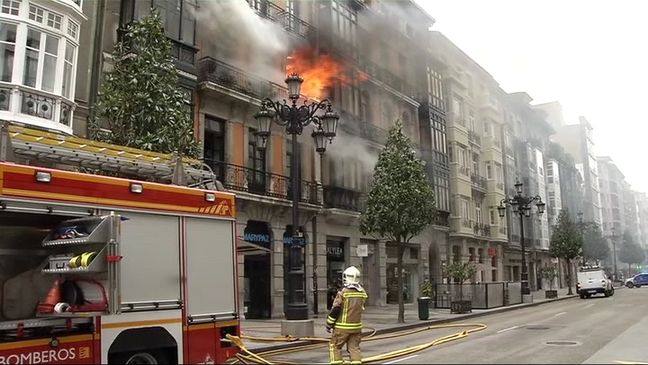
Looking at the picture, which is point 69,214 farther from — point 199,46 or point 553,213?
point 553,213

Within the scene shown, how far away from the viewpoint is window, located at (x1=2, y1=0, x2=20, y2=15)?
14586 millimetres

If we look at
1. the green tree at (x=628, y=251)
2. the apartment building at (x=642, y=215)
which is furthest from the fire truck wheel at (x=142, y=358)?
the apartment building at (x=642, y=215)

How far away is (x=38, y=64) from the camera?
1481 cm

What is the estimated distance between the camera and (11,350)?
6148 mm

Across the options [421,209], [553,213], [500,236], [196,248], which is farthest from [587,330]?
[553,213]

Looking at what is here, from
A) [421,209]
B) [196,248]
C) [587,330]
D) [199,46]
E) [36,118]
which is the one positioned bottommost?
[587,330]

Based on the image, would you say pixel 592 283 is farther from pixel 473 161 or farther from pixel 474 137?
pixel 474 137

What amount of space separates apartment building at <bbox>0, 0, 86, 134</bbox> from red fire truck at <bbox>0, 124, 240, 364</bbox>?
7.10 metres

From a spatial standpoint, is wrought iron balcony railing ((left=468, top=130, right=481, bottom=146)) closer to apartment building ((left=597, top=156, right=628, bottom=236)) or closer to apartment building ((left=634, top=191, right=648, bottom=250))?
apartment building ((left=597, top=156, right=628, bottom=236))

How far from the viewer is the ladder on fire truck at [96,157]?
293 inches

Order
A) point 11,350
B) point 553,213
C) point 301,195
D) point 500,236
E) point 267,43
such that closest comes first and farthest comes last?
point 11,350 → point 267,43 → point 301,195 → point 500,236 → point 553,213

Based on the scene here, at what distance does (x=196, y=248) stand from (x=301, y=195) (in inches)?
614

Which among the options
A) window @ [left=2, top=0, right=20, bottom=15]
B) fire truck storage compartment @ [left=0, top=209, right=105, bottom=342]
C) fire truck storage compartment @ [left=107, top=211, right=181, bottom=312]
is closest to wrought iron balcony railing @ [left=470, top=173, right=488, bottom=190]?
window @ [left=2, top=0, right=20, bottom=15]

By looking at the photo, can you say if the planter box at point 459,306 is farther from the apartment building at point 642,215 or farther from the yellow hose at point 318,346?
the apartment building at point 642,215
